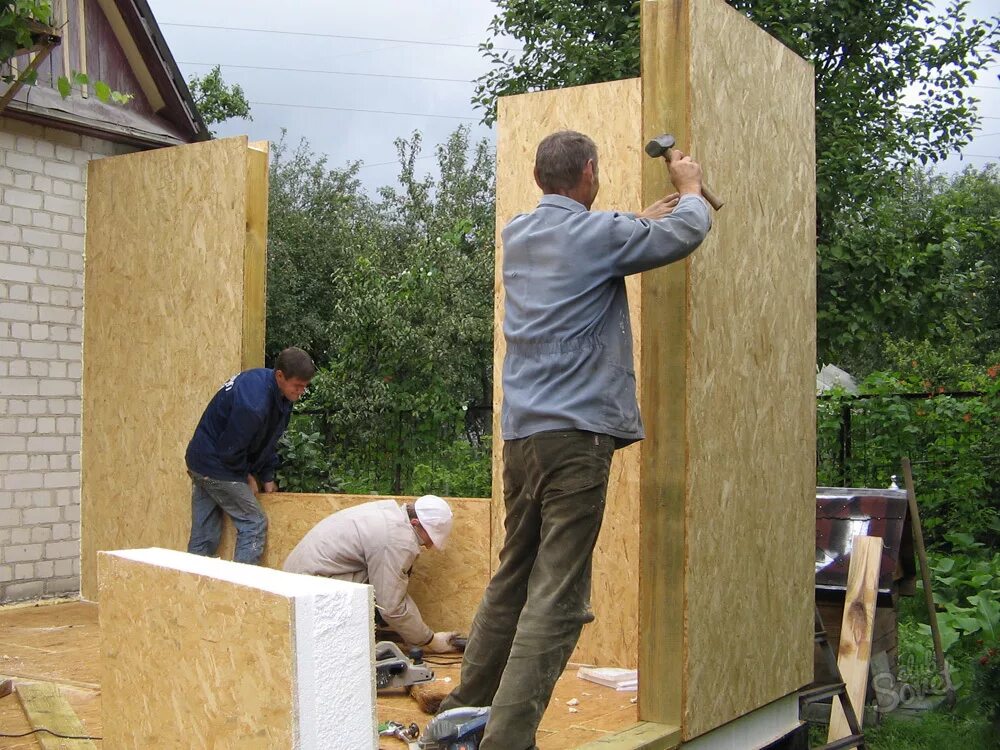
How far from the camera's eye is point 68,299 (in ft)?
26.4

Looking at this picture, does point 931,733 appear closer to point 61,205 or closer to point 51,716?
point 51,716

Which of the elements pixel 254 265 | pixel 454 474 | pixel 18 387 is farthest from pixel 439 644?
pixel 454 474

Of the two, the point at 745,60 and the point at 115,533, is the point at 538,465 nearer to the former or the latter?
the point at 745,60

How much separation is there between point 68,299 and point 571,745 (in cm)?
558

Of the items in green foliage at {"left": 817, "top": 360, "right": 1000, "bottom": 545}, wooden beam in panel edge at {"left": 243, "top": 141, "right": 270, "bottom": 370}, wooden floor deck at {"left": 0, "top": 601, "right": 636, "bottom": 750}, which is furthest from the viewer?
green foliage at {"left": 817, "top": 360, "right": 1000, "bottom": 545}

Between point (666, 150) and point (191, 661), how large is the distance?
2.20 m

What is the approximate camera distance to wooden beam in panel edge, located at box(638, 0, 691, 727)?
154 inches

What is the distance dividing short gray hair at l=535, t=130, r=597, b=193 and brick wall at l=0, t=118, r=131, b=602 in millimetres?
5389

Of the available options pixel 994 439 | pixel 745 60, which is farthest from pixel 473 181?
pixel 745 60

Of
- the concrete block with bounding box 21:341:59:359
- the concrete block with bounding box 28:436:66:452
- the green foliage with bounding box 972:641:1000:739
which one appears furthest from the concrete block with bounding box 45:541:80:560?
Answer: the green foliage with bounding box 972:641:1000:739

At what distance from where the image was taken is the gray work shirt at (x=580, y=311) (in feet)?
11.4

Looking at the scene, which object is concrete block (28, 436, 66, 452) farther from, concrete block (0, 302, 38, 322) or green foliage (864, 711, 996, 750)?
green foliage (864, 711, 996, 750)

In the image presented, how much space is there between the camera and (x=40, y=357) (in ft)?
25.9

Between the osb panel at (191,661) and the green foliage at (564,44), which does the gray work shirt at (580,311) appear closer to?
the osb panel at (191,661)
